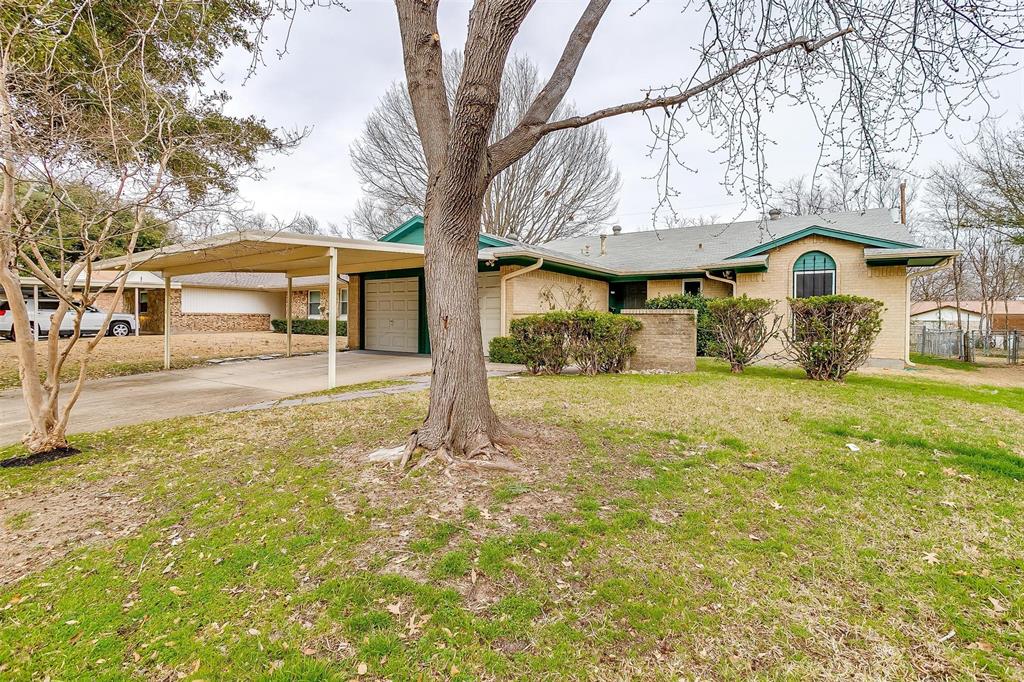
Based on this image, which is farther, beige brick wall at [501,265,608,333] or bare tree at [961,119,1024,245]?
bare tree at [961,119,1024,245]

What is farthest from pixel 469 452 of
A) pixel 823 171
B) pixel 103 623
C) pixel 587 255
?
pixel 587 255

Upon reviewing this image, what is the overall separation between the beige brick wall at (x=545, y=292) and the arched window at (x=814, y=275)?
18.7 feet

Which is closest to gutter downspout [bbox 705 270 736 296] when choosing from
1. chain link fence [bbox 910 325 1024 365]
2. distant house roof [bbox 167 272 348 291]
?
chain link fence [bbox 910 325 1024 365]

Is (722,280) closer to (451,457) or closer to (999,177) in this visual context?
(999,177)

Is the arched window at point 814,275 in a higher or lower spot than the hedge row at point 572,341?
higher

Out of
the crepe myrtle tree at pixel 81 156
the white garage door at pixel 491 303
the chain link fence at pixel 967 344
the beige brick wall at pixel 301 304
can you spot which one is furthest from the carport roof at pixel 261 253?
the chain link fence at pixel 967 344

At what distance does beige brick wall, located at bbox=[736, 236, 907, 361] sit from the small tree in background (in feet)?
10.7

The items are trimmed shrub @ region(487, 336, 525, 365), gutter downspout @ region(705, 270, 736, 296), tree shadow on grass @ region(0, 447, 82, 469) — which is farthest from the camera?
gutter downspout @ region(705, 270, 736, 296)

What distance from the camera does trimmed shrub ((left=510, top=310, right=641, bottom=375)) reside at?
31.0 ft

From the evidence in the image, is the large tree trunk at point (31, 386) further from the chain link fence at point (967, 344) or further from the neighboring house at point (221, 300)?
the chain link fence at point (967, 344)

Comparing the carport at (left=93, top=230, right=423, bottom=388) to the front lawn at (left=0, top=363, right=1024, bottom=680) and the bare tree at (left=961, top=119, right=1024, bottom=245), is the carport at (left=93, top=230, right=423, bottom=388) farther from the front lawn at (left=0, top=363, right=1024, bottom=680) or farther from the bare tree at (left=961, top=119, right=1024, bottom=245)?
the bare tree at (left=961, top=119, right=1024, bottom=245)

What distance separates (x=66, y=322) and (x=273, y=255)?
1436 cm

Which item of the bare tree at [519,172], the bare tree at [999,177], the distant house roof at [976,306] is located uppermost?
the bare tree at [519,172]

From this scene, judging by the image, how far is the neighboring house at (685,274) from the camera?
12164 mm
